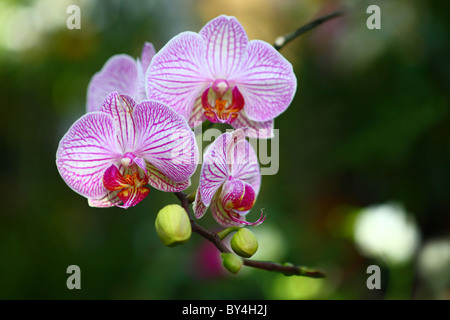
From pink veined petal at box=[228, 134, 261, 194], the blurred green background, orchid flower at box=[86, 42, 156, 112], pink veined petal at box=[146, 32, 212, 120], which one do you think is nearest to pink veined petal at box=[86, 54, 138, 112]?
orchid flower at box=[86, 42, 156, 112]

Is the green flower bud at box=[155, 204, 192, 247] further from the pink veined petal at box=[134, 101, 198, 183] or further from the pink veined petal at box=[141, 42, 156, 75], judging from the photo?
the pink veined petal at box=[141, 42, 156, 75]

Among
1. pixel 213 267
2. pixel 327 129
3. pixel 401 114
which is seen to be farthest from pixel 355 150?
pixel 213 267

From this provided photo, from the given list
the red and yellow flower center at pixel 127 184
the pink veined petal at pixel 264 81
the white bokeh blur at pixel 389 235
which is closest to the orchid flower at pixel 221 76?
the pink veined petal at pixel 264 81

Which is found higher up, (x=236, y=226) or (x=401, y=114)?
(x=401, y=114)

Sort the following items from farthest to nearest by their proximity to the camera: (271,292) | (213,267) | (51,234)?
Answer: 1. (51,234)
2. (213,267)
3. (271,292)

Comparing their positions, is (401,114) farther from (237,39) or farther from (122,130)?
(122,130)

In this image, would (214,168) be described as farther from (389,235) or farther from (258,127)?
(389,235)
